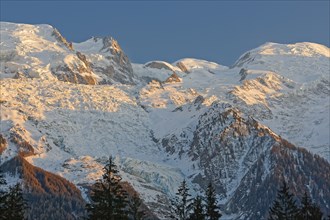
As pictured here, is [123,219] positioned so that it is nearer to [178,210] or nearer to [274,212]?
[178,210]

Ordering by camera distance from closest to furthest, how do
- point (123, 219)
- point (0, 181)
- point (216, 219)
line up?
point (123, 219) < point (0, 181) < point (216, 219)

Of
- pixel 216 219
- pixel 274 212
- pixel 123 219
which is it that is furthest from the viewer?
pixel 274 212

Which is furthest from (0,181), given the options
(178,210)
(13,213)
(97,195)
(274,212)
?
(274,212)

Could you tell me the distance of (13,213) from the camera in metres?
112

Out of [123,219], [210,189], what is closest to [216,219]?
[210,189]

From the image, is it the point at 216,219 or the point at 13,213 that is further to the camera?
the point at 216,219

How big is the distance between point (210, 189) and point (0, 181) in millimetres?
31245

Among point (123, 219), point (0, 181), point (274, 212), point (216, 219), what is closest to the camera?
point (123, 219)

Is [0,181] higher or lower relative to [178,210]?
higher

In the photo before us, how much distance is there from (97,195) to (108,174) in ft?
10.1

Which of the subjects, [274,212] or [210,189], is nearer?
[210,189]

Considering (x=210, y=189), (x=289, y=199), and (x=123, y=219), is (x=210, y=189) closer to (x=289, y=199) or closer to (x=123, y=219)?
(x=289, y=199)

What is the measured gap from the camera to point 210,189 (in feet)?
398

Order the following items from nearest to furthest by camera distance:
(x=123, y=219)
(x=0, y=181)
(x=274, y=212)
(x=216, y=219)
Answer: (x=123, y=219), (x=0, y=181), (x=216, y=219), (x=274, y=212)
